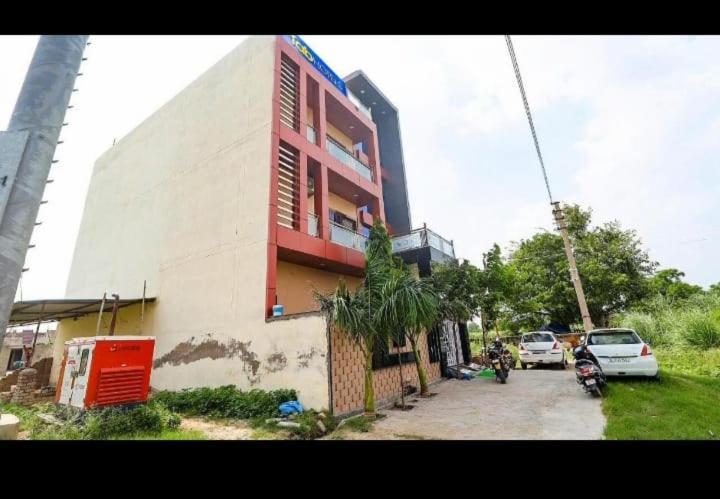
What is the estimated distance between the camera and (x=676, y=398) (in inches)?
238

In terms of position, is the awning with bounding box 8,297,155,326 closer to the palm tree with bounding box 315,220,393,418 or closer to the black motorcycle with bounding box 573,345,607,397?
the palm tree with bounding box 315,220,393,418

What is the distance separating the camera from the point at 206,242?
9648 millimetres

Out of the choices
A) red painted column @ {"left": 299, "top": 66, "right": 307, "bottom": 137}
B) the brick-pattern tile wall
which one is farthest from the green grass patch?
red painted column @ {"left": 299, "top": 66, "right": 307, "bottom": 137}

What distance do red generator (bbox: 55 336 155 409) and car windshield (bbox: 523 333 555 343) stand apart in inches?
462

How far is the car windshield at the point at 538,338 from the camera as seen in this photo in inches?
471

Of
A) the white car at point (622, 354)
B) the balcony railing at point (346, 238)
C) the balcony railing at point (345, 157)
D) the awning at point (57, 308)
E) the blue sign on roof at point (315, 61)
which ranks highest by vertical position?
the blue sign on roof at point (315, 61)

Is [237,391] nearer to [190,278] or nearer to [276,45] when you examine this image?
[190,278]

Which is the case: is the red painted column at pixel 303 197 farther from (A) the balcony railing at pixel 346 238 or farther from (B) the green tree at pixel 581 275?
(B) the green tree at pixel 581 275

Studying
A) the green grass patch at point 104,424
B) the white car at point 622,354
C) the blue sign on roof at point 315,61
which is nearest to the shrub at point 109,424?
the green grass patch at point 104,424

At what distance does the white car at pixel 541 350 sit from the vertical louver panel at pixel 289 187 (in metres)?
9.19

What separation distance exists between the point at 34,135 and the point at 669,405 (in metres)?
8.63

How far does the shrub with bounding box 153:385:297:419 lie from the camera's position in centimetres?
646

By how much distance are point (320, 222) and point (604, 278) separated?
60.4 feet
